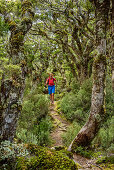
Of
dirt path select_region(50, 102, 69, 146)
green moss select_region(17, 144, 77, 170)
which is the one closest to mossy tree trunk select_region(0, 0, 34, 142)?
green moss select_region(17, 144, 77, 170)

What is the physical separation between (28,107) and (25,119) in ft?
2.19

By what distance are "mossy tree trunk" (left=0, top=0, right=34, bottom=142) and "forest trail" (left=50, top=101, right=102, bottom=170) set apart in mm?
2486

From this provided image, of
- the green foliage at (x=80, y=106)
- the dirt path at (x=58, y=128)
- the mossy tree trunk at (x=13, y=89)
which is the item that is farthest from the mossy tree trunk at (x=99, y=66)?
the green foliage at (x=80, y=106)

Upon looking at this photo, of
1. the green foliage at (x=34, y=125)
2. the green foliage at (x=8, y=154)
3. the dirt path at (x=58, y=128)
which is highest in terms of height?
the green foliage at (x=8, y=154)

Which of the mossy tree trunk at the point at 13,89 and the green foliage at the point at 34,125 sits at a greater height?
the mossy tree trunk at the point at 13,89

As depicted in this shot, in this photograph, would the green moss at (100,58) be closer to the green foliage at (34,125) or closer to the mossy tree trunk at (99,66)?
the mossy tree trunk at (99,66)

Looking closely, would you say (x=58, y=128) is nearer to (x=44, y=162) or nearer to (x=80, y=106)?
(x=80, y=106)

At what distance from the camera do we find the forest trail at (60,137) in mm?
3883

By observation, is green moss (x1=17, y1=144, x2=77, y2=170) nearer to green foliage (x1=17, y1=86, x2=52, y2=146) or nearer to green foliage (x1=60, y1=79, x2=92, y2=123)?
green foliage (x1=17, y1=86, x2=52, y2=146)

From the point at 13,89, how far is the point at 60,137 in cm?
512

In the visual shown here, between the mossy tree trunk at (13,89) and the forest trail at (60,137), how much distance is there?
249 centimetres

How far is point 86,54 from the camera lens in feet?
32.3

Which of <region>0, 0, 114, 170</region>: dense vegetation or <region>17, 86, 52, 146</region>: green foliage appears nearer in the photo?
<region>0, 0, 114, 170</region>: dense vegetation

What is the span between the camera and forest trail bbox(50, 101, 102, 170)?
3.88 meters
